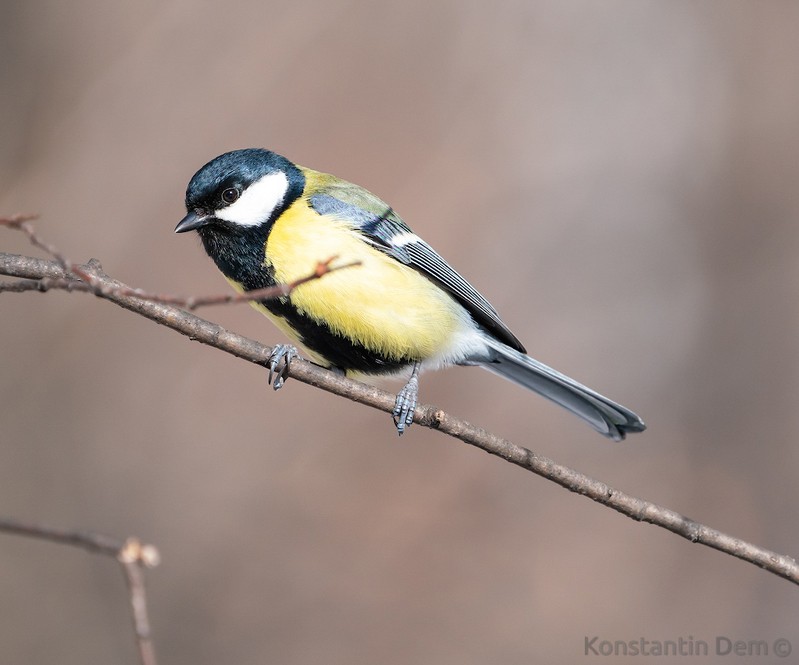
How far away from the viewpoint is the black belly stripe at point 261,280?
8.27 feet

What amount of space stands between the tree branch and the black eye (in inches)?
27.0

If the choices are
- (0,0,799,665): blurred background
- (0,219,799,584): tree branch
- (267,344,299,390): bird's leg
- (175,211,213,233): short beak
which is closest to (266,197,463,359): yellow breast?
(267,344,299,390): bird's leg

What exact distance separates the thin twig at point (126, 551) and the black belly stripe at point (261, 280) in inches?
50.7

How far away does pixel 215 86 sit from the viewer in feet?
14.6

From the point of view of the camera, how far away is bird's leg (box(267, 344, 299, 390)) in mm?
2244

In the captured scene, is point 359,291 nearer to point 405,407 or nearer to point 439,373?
point 405,407

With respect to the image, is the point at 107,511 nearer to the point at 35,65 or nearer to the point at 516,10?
the point at 35,65

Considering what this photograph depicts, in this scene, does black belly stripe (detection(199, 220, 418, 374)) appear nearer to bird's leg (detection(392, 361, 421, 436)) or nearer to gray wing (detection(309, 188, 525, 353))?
bird's leg (detection(392, 361, 421, 436))

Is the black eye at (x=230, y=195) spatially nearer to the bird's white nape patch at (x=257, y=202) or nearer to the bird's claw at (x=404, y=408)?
the bird's white nape patch at (x=257, y=202)

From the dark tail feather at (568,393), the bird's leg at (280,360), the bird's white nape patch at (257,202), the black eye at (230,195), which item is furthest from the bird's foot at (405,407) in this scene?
the black eye at (230,195)

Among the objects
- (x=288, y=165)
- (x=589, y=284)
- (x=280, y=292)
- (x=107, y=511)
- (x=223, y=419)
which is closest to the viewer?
(x=280, y=292)

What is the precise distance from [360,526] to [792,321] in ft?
8.15

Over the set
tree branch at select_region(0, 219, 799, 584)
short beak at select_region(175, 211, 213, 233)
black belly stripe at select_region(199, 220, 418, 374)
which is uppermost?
short beak at select_region(175, 211, 213, 233)

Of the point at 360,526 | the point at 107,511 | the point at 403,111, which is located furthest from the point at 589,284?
the point at 107,511
